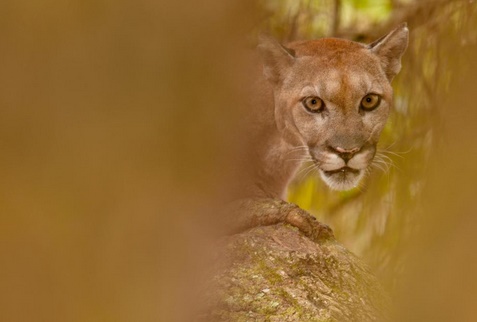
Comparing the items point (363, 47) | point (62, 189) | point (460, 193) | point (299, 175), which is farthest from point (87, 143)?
point (299, 175)

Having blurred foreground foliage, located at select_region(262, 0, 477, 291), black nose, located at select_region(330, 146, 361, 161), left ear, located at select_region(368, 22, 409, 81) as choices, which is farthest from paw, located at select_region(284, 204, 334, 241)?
left ear, located at select_region(368, 22, 409, 81)

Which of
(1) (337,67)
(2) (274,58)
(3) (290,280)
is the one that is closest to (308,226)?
(3) (290,280)

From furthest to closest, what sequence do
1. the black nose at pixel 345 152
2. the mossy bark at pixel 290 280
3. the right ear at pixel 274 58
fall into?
the right ear at pixel 274 58 < the black nose at pixel 345 152 < the mossy bark at pixel 290 280

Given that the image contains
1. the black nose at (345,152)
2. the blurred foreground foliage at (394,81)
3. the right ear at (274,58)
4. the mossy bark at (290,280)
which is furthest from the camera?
the right ear at (274,58)

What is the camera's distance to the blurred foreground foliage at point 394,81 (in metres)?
2.11

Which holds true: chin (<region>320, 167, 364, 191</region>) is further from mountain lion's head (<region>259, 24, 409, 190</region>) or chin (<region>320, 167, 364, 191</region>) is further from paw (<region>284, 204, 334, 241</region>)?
paw (<region>284, 204, 334, 241</region>)

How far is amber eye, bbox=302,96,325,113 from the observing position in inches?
128

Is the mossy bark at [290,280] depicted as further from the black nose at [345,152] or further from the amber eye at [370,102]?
the amber eye at [370,102]

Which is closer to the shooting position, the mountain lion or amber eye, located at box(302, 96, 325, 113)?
the mountain lion

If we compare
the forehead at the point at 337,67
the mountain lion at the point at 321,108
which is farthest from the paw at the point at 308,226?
the forehead at the point at 337,67

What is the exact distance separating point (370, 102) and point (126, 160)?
2565mm

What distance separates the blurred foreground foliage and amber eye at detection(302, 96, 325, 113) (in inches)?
11.8

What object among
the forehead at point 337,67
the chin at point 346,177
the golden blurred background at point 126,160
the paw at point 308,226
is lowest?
the golden blurred background at point 126,160

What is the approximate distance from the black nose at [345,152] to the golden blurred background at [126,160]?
2091mm
